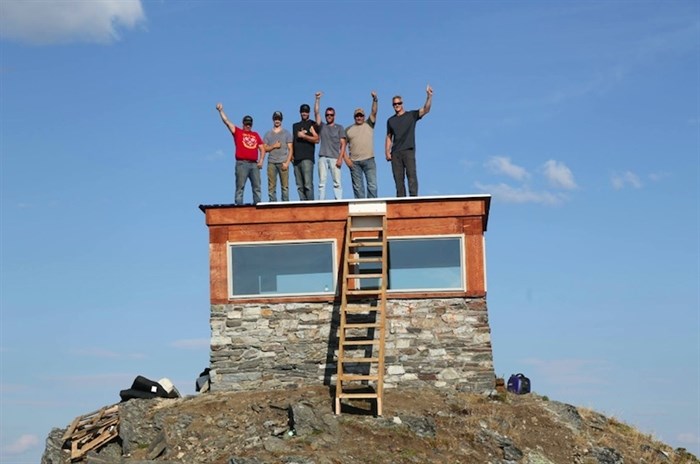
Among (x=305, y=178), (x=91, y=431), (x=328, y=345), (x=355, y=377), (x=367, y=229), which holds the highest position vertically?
(x=305, y=178)

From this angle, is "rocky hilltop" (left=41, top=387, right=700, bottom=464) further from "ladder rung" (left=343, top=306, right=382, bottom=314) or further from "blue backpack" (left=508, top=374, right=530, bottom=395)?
"ladder rung" (left=343, top=306, right=382, bottom=314)

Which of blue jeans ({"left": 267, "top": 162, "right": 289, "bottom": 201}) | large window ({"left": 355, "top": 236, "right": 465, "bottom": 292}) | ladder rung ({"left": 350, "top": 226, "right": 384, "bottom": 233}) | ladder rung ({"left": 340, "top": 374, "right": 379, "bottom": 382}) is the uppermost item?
blue jeans ({"left": 267, "top": 162, "right": 289, "bottom": 201})

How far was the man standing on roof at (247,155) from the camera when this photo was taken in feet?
89.1

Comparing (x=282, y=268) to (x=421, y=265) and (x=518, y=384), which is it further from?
(x=518, y=384)

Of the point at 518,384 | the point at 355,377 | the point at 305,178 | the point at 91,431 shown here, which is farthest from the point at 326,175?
the point at 91,431

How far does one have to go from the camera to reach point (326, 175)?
90.0 ft

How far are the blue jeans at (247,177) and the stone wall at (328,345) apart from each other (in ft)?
9.24

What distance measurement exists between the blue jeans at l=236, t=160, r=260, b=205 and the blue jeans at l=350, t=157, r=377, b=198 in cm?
242

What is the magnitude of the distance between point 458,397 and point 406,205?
4944mm

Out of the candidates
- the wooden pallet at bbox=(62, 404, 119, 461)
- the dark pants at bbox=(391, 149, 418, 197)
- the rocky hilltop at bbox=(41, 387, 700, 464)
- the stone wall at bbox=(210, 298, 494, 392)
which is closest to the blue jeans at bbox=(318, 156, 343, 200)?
the dark pants at bbox=(391, 149, 418, 197)

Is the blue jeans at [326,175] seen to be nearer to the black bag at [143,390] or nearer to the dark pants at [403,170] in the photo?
the dark pants at [403,170]

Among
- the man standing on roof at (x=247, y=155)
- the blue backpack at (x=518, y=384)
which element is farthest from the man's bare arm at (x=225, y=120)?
the blue backpack at (x=518, y=384)

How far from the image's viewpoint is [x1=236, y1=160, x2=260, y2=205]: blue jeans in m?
27.3

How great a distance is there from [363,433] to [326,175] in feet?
24.3
